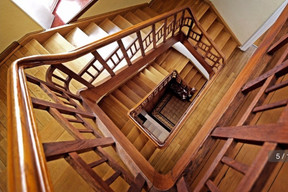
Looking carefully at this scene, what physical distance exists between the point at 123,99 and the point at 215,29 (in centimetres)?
293

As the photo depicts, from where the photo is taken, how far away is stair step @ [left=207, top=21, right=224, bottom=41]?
3.99 metres

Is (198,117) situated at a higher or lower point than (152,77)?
lower

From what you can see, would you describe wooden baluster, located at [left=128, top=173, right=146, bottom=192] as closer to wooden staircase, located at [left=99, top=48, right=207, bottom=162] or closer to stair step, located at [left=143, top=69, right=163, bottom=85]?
wooden staircase, located at [left=99, top=48, right=207, bottom=162]

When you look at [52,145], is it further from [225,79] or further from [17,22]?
[225,79]

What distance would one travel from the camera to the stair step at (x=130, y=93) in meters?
3.19

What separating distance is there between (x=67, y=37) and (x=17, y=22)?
739mm

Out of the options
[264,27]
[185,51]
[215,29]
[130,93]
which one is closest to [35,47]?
[130,93]

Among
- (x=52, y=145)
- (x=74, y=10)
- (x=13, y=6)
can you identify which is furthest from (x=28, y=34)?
(x=52, y=145)

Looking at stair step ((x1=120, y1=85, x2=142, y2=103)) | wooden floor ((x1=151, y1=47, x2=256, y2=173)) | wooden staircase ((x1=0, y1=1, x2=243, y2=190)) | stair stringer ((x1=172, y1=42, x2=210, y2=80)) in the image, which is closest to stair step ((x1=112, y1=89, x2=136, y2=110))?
wooden staircase ((x1=0, y1=1, x2=243, y2=190))

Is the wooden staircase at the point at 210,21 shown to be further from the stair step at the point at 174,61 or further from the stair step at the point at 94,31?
the stair step at the point at 94,31

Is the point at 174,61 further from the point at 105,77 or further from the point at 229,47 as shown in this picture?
the point at 105,77

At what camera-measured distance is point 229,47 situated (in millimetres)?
4094

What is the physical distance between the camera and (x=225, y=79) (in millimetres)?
3639

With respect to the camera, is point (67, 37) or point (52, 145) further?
point (67, 37)
